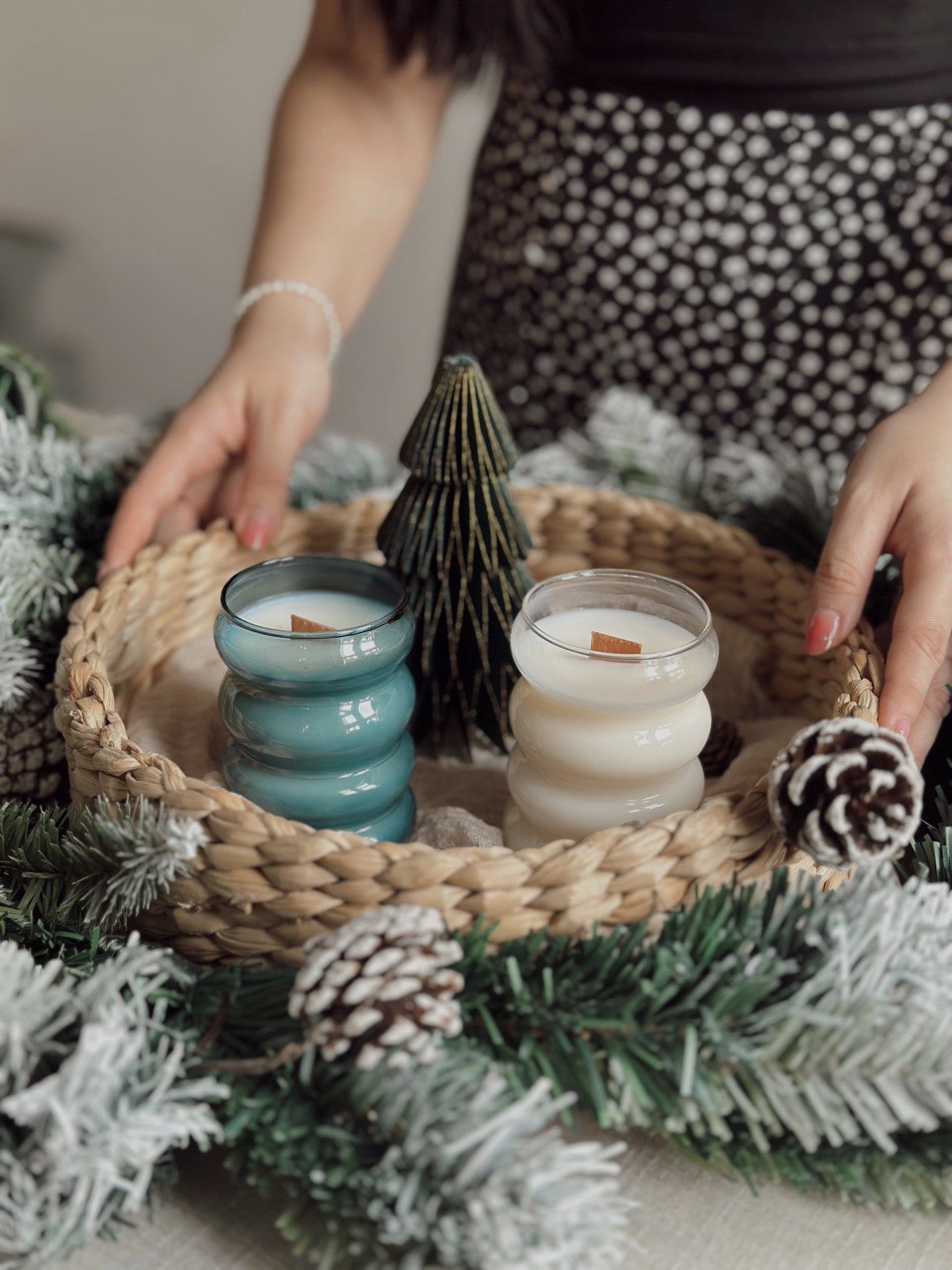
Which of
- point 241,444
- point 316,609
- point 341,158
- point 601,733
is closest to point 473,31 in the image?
point 341,158

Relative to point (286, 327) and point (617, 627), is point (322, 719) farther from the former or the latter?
point (286, 327)

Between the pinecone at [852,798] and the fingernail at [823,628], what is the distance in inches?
6.0

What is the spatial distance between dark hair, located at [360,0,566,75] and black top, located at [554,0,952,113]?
4 cm

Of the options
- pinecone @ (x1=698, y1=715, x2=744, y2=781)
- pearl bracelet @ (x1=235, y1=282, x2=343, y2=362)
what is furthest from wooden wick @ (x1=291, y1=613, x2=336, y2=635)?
pearl bracelet @ (x1=235, y1=282, x2=343, y2=362)

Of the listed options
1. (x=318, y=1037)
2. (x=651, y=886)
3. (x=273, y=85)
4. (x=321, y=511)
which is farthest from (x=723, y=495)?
(x=273, y=85)

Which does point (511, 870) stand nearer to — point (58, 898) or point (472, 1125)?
point (472, 1125)

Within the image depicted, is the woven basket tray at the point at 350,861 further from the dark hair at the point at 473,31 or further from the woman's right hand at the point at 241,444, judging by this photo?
the dark hair at the point at 473,31

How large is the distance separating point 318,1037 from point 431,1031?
4 centimetres

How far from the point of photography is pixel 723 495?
0.87 meters

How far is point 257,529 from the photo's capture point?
0.74m

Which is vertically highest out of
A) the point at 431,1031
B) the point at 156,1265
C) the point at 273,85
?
the point at 273,85

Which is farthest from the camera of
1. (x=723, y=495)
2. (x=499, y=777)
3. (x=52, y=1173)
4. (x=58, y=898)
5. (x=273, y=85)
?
(x=273, y=85)

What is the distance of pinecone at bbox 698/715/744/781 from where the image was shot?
26.8 inches

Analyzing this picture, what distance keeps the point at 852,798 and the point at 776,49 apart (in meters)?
0.68
